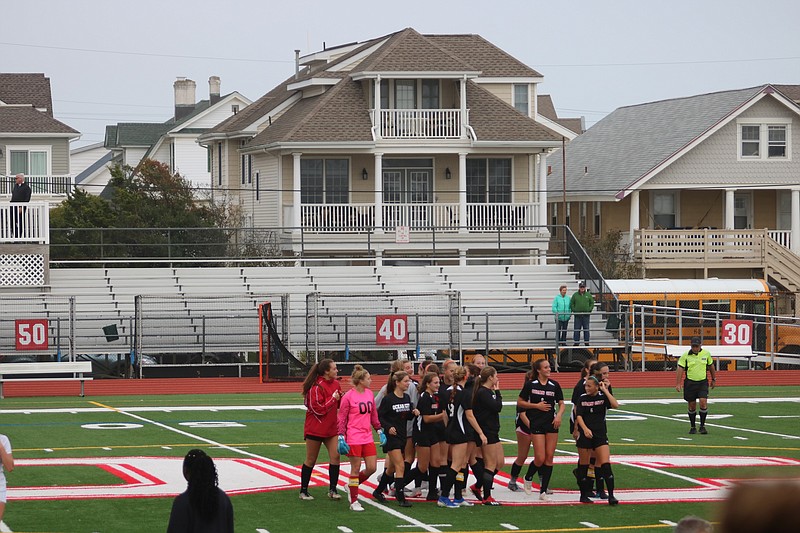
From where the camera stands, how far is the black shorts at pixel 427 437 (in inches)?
572

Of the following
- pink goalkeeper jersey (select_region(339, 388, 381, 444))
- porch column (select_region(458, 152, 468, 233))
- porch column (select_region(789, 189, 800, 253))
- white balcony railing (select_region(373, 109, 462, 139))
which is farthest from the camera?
porch column (select_region(789, 189, 800, 253))

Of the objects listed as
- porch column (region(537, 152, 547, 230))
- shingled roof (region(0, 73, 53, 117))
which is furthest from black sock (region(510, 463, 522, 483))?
shingled roof (region(0, 73, 53, 117))

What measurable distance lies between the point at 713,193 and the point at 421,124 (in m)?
13.1

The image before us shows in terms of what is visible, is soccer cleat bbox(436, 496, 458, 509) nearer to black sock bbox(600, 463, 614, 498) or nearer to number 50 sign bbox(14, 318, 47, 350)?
black sock bbox(600, 463, 614, 498)

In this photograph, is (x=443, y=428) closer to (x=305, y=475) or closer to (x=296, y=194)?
(x=305, y=475)

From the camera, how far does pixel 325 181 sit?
44.8 meters

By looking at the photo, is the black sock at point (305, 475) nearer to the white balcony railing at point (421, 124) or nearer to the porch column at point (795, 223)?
the white balcony railing at point (421, 124)

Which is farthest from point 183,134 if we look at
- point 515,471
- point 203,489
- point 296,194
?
point 203,489

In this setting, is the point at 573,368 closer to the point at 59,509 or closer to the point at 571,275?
the point at 571,275

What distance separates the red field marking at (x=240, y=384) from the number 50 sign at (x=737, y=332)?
0.90m

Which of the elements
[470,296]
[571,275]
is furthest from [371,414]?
[571,275]

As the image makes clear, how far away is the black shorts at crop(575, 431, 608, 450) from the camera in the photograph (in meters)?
14.5

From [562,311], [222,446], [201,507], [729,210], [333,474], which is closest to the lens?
[201,507]

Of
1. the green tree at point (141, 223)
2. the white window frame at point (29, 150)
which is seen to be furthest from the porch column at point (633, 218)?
the white window frame at point (29, 150)
